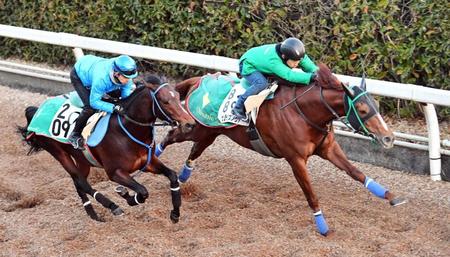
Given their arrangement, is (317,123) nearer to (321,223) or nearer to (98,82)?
(321,223)

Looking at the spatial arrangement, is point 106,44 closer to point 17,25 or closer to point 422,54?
point 17,25

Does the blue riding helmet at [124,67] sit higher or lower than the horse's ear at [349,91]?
higher

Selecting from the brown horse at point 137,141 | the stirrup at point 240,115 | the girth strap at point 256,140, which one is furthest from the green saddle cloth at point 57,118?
the girth strap at point 256,140

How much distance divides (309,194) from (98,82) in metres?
2.04

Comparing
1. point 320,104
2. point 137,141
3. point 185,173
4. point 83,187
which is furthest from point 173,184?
point 320,104

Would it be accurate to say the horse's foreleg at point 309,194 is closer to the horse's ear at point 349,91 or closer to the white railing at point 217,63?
the horse's ear at point 349,91

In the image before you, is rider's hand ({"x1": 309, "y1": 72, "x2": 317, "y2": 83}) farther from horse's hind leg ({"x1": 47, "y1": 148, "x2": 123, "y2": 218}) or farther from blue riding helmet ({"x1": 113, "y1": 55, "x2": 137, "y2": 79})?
horse's hind leg ({"x1": 47, "y1": 148, "x2": 123, "y2": 218})

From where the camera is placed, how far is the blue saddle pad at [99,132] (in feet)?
23.5

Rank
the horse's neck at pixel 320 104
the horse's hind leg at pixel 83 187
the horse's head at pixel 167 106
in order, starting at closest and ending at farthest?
the horse's head at pixel 167 106
the horse's neck at pixel 320 104
the horse's hind leg at pixel 83 187

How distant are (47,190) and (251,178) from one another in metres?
2.08

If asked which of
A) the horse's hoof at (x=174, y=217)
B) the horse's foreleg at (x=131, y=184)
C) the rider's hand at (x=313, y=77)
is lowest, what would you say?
the horse's hoof at (x=174, y=217)

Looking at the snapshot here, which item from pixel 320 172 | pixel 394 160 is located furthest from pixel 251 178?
pixel 394 160

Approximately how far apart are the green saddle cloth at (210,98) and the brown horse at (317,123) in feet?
1.75

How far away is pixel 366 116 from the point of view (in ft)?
21.1
